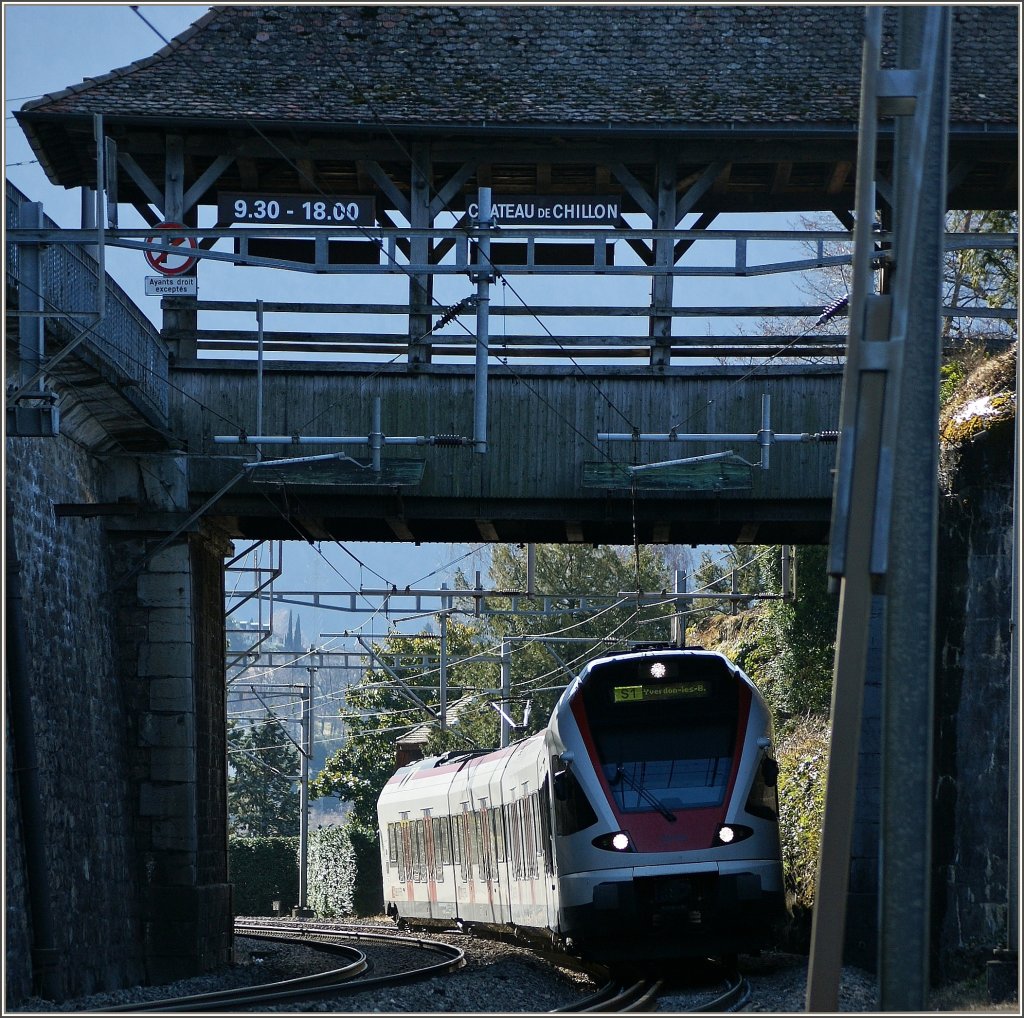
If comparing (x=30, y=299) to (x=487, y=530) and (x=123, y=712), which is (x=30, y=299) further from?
(x=487, y=530)

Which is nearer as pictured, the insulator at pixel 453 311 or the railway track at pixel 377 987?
the railway track at pixel 377 987

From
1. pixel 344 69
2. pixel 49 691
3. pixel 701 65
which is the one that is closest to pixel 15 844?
pixel 49 691

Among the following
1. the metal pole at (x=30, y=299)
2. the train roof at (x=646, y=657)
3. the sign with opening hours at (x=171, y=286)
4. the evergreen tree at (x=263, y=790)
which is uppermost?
the sign with opening hours at (x=171, y=286)

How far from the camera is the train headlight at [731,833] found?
14898 millimetres

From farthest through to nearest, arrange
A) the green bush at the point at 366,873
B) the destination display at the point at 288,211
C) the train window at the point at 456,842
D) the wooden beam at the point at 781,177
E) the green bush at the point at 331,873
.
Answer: the green bush at the point at 331,873 < the green bush at the point at 366,873 < the train window at the point at 456,842 < the wooden beam at the point at 781,177 < the destination display at the point at 288,211

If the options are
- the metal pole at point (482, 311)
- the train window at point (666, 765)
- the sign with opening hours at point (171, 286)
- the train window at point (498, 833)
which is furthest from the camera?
the sign with opening hours at point (171, 286)

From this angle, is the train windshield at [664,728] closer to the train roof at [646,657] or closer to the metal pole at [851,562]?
the train roof at [646,657]

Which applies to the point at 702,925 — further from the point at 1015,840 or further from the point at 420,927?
the point at 420,927

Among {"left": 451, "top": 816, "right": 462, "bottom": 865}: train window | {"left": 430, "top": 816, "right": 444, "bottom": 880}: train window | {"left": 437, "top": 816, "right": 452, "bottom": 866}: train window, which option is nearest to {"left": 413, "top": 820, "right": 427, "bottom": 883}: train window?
{"left": 430, "top": 816, "right": 444, "bottom": 880}: train window

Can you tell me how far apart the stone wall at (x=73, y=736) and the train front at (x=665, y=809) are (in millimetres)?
4782

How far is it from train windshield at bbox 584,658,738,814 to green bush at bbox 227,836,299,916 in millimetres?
37665

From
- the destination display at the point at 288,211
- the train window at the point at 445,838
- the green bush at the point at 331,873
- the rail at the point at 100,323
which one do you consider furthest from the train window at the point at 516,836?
the green bush at the point at 331,873

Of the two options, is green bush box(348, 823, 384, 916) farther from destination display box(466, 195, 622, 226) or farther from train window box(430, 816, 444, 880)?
destination display box(466, 195, 622, 226)

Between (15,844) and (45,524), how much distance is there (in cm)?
348
